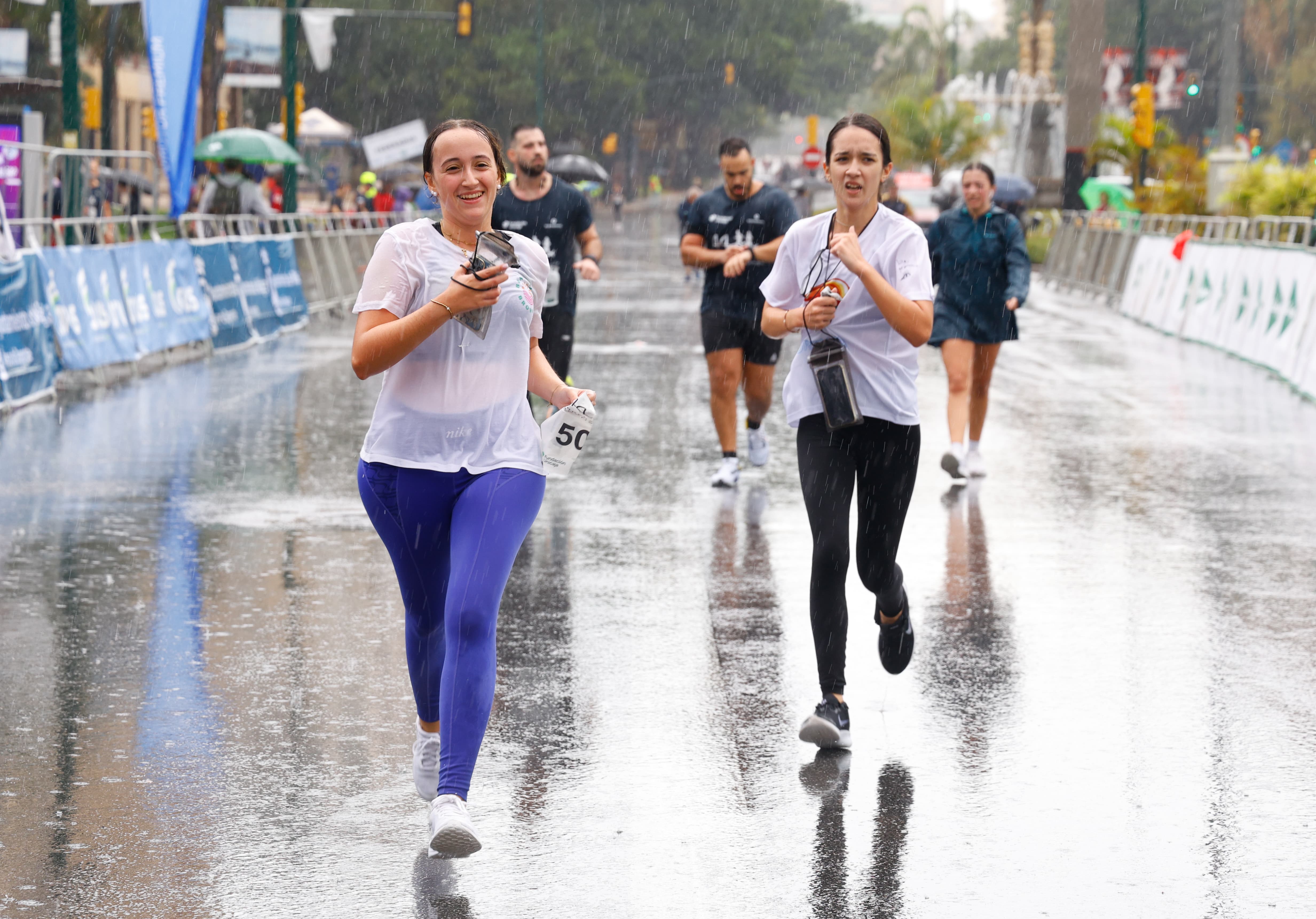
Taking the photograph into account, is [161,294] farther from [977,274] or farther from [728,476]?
[977,274]

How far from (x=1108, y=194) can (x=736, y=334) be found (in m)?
41.9

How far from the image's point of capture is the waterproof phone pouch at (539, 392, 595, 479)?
4.79 meters

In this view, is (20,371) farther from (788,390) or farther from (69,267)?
(788,390)

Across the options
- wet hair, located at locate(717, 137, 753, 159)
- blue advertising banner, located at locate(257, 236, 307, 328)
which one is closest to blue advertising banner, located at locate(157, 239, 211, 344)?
blue advertising banner, located at locate(257, 236, 307, 328)

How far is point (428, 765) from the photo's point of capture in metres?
4.88

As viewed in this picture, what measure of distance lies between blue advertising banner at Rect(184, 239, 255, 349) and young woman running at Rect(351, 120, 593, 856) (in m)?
14.3

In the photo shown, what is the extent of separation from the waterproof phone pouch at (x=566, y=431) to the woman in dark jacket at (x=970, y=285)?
631 centimetres

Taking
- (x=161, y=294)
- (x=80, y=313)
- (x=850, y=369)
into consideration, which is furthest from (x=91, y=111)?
(x=850, y=369)

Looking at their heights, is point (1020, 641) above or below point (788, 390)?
below

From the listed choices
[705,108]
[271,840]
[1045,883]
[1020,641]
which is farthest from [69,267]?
[705,108]

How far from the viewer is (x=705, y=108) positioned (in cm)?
9838

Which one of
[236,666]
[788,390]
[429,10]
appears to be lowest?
[236,666]

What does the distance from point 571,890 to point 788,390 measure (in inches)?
78.5

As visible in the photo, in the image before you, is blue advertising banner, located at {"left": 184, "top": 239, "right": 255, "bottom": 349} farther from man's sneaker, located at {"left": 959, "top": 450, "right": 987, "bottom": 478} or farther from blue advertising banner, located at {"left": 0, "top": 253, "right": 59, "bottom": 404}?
man's sneaker, located at {"left": 959, "top": 450, "right": 987, "bottom": 478}
